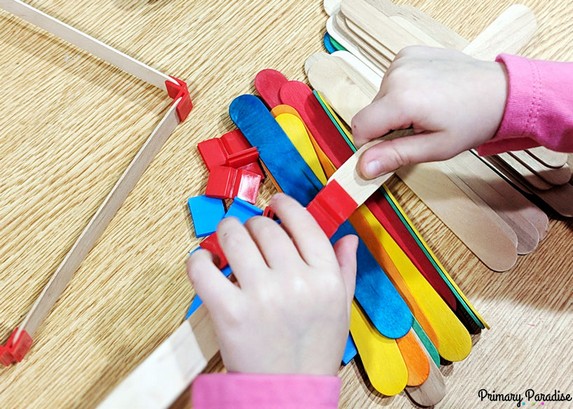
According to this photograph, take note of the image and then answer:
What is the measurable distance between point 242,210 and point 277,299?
19 centimetres

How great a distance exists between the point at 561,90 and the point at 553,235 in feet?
0.57

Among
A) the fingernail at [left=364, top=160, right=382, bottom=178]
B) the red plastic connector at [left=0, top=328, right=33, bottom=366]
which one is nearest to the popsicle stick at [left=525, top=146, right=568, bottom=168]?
the fingernail at [left=364, top=160, right=382, bottom=178]

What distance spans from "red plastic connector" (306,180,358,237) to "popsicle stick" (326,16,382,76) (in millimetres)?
232

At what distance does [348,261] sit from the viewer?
49 centimetres

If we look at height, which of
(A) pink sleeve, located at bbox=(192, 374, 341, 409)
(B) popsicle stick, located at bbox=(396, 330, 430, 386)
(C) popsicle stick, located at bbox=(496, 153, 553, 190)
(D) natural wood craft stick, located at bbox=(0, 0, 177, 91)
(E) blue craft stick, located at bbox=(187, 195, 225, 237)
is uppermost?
(D) natural wood craft stick, located at bbox=(0, 0, 177, 91)

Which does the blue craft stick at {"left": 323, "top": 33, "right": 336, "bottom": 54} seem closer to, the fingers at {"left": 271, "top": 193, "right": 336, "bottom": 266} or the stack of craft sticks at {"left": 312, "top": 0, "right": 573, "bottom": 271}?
the stack of craft sticks at {"left": 312, "top": 0, "right": 573, "bottom": 271}

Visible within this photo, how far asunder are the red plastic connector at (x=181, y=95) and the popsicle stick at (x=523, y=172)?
37 centimetres

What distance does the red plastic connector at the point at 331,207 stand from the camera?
0.50 metres

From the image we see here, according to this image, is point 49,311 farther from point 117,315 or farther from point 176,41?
point 176,41

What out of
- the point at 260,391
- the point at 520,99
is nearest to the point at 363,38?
the point at 520,99

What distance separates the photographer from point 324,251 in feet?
1.49

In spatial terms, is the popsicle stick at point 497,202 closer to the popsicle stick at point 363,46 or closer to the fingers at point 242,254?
the popsicle stick at point 363,46

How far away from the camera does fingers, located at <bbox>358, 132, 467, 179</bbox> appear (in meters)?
0.51

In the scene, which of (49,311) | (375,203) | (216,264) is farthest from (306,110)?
(49,311)
